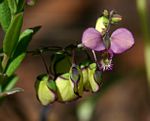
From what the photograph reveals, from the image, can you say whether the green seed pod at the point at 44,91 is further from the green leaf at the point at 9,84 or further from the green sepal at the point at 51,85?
the green leaf at the point at 9,84

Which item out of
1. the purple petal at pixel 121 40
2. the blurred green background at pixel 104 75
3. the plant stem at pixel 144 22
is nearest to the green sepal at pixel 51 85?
the purple petal at pixel 121 40

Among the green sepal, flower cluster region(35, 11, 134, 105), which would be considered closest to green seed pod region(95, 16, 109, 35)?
flower cluster region(35, 11, 134, 105)

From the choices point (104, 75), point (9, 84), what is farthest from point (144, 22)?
point (104, 75)

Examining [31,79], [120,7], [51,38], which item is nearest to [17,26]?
[31,79]

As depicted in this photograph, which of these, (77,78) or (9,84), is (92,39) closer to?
(77,78)

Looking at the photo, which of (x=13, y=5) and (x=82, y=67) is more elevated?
(x=13, y=5)

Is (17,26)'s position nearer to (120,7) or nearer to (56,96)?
(56,96)
